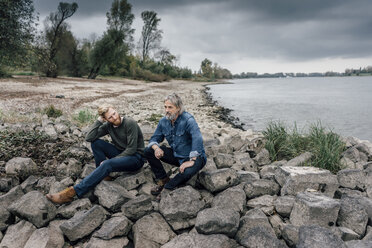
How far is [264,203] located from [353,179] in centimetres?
169

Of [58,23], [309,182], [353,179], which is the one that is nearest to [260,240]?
[309,182]

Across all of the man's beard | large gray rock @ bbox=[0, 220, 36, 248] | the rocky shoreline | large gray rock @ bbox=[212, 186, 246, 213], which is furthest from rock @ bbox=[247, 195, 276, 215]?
large gray rock @ bbox=[0, 220, 36, 248]

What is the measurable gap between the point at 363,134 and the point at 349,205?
1162cm

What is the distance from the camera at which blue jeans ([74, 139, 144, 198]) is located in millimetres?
4082

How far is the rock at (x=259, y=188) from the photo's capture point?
414 cm

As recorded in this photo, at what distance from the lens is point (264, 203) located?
12.9 ft

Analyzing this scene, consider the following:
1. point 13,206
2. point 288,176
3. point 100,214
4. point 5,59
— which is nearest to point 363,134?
point 288,176

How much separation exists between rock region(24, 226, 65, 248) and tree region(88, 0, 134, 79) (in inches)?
1393

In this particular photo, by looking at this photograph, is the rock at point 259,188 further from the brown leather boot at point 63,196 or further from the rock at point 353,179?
the brown leather boot at point 63,196

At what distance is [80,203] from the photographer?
3990 millimetres

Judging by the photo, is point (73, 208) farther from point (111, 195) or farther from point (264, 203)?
point (264, 203)

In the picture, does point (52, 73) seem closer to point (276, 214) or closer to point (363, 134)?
point (363, 134)

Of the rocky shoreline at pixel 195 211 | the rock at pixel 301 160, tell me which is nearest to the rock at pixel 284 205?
the rocky shoreline at pixel 195 211

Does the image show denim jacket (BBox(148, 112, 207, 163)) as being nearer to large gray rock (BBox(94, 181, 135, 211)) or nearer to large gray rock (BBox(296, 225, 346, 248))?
large gray rock (BBox(94, 181, 135, 211))
